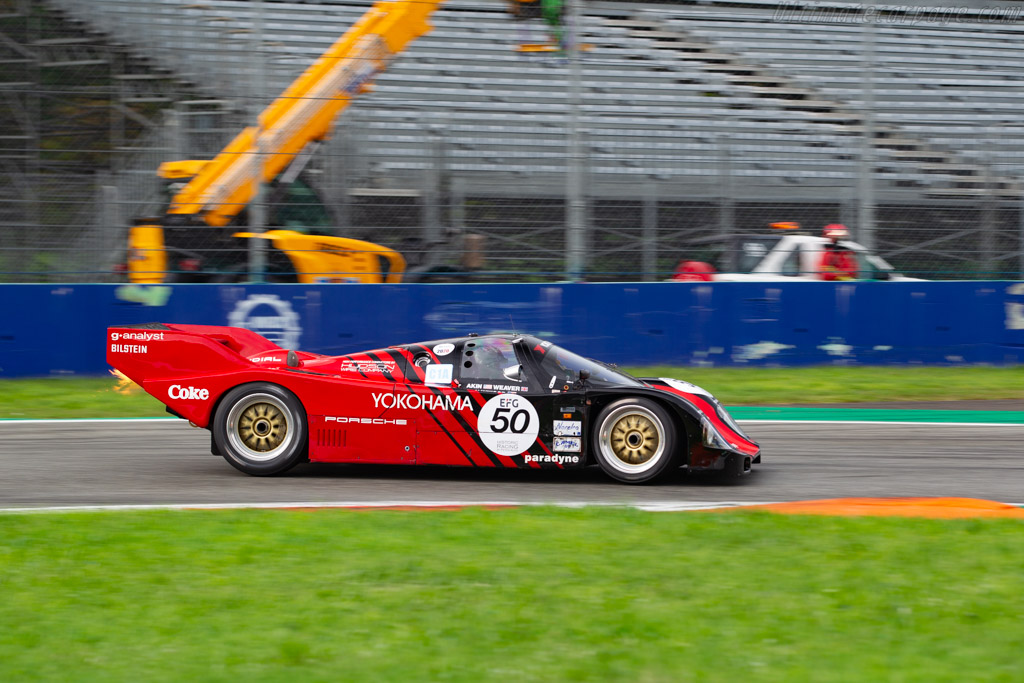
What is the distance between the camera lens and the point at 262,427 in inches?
287

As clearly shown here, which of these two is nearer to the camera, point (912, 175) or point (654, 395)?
point (654, 395)

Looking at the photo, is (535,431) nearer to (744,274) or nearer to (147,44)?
(744,274)

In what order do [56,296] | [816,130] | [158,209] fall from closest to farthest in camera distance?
[56,296], [158,209], [816,130]

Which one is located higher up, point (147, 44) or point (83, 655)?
point (147, 44)

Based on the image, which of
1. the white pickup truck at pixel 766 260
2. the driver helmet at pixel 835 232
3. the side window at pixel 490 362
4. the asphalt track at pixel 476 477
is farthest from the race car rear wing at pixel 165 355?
the driver helmet at pixel 835 232

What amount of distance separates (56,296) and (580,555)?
8694 millimetres

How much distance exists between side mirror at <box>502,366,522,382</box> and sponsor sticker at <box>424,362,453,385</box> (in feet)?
1.16

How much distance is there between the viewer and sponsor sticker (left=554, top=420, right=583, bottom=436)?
6930mm

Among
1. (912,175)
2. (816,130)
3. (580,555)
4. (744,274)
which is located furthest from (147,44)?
(580,555)

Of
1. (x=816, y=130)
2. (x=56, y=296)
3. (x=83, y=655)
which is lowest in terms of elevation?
(x=83, y=655)

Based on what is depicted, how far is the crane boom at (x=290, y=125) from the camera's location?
12758 millimetres

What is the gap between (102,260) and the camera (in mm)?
12297

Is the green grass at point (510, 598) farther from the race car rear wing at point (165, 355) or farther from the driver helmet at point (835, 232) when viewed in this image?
the driver helmet at point (835, 232)

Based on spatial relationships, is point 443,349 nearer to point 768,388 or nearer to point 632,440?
point 632,440
